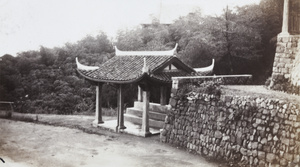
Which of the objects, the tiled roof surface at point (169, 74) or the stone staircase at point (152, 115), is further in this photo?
the stone staircase at point (152, 115)

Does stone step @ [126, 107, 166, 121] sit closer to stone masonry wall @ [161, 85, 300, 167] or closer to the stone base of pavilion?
the stone base of pavilion

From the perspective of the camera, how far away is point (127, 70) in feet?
37.8

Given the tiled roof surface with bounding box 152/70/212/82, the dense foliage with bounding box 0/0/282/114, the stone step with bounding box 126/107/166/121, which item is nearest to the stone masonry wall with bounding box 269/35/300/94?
the dense foliage with bounding box 0/0/282/114

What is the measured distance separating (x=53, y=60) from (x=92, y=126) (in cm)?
348

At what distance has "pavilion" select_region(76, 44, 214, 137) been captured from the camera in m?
10.7

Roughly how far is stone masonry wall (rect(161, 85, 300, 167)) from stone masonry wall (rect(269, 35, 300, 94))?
172cm

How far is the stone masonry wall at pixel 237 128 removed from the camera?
20.7ft

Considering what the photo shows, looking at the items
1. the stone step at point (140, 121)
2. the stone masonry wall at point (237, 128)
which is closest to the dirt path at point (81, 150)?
the stone masonry wall at point (237, 128)

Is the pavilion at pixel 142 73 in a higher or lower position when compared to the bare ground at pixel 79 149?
higher

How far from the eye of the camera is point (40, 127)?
12.1m

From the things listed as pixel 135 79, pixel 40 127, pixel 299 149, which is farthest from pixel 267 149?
pixel 40 127

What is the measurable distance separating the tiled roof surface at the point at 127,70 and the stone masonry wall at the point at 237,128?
1.33m

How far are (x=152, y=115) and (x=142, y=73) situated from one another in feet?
8.23

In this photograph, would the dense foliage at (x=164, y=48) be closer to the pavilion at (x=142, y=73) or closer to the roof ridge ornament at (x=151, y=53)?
the roof ridge ornament at (x=151, y=53)
